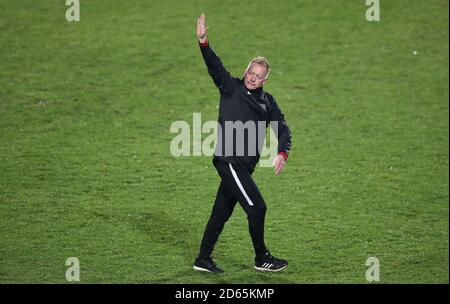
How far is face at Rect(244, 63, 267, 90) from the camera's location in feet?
24.2

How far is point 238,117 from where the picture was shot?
737cm

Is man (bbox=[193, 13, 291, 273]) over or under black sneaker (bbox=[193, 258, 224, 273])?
over

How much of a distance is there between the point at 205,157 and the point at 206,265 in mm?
3825

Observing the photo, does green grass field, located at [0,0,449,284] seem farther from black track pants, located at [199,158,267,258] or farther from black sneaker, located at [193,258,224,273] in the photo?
black track pants, located at [199,158,267,258]

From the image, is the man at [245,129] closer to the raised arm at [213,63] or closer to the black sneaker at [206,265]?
the raised arm at [213,63]

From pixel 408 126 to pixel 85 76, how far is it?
5.38m

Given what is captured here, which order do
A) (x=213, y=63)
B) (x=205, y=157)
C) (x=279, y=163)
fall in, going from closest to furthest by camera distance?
(x=213, y=63) → (x=279, y=163) → (x=205, y=157)

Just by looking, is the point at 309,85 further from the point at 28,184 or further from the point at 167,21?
the point at 28,184

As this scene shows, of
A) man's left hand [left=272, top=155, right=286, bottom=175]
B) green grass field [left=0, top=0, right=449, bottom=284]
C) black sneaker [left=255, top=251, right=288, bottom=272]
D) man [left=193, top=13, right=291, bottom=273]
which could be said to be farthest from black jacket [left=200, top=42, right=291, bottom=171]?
green grass field [left=0, top=0, right=449, bottom=284]

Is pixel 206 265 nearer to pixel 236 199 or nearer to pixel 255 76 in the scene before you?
pixel 236 199

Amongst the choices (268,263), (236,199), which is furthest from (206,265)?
(236,199)

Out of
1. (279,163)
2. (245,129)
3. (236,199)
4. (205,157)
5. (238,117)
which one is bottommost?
(236,199)

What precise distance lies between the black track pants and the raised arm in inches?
28.5

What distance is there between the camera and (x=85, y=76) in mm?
13414
